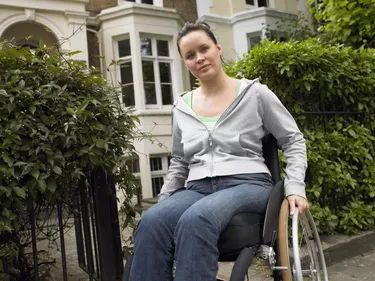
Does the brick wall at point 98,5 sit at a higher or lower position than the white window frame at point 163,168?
higher

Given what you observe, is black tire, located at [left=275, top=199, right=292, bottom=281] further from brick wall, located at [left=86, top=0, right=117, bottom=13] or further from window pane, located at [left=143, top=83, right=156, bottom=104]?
brick wall, located at [left=86, top=0, right=117, bottom=13]

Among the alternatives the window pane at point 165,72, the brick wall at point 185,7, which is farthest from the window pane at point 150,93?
the brick wall at point 185,7

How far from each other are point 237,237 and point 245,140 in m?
0.55

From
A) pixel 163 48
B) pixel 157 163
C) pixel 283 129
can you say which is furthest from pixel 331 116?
pixel 163 48

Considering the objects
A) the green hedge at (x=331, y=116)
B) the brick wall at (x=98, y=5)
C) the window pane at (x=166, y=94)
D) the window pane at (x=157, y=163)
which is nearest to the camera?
the green hedge at (x=331, y=116)

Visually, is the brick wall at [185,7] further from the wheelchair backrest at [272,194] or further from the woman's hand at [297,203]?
the woman's hand at [297,203]

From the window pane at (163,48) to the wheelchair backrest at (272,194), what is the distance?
1120 centimetres

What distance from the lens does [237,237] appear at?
1.84 m

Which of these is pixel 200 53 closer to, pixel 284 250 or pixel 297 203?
pixel 297 203

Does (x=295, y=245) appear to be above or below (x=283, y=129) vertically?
below

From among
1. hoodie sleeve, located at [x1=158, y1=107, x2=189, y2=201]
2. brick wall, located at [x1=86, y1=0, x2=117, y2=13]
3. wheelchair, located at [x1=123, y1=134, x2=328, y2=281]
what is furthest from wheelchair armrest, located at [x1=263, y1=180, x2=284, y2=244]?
brick wall, located at [x1=86, y1=0, x2=117, y2=13]

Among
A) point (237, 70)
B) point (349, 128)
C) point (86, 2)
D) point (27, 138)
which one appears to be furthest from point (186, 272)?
point (86, 2)

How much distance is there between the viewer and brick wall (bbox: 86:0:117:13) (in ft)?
40.5

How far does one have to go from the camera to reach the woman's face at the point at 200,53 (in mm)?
2213
